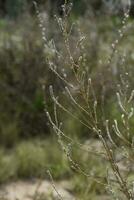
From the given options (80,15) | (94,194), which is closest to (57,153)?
(94,194)

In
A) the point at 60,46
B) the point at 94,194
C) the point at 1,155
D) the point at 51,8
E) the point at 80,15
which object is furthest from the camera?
the point at 80,15

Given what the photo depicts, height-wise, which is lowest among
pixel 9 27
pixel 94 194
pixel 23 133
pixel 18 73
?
pixel 94 194

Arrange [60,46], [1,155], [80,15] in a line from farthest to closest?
[80,15] → [60,46] → [1,155]

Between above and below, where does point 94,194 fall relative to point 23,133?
below

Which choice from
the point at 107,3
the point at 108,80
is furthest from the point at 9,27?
the point at 108,80

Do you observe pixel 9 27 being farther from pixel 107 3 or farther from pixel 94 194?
pixel 94 194

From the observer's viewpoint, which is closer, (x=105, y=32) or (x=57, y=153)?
(x=57, y=153)

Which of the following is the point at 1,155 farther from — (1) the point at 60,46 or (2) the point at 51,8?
(2) the point at 51,8
